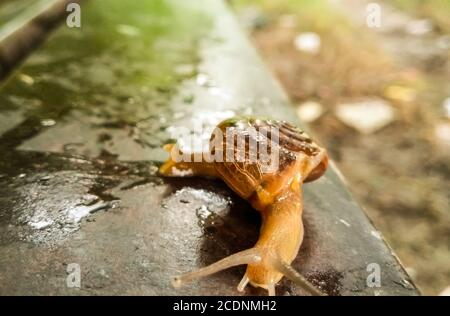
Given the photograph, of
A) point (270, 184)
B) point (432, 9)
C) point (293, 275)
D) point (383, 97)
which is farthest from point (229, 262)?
point (432, 9)

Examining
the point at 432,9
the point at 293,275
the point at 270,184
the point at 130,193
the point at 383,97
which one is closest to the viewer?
the point at 293,275

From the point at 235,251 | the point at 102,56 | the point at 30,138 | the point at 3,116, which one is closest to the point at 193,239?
the point at 235,251

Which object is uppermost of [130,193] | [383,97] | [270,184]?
[270,184]

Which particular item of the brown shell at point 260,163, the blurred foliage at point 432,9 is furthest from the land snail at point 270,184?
the blurred foliage at point 432,9

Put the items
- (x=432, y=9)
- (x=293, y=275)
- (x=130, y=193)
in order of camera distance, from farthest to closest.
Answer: (x=432, y=9) → (x=130, y=193) → (x=293, y=275)

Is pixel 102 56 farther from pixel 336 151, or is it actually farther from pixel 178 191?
pixel 336 151

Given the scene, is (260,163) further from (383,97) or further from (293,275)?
(383,97)

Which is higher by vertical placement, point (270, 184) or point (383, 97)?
point (270, 184)

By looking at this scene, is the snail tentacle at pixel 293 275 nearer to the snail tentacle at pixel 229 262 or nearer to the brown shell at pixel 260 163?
the snail tentacle at pixel 229 262
